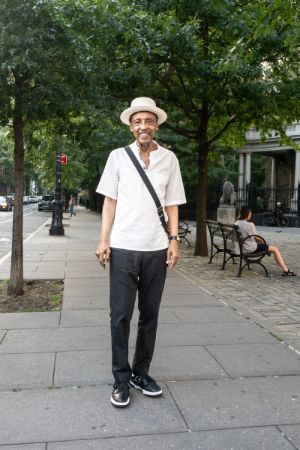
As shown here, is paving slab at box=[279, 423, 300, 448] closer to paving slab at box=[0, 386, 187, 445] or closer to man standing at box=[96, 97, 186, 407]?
paving slab at box=[0, 386, 187, 445]

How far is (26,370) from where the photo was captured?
13.4ft

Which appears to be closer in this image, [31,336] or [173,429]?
[173,429]

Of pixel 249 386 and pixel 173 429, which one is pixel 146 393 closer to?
pixel 173 429

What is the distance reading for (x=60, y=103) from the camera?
21.3 ft

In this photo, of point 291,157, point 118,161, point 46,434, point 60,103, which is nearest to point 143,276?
point 118,161

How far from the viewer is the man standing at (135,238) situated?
11.4ft

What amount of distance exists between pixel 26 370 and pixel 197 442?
171 centimetres

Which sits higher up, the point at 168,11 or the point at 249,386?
the point at 168,11

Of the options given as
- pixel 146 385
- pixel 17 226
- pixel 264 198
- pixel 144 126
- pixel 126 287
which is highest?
pixel 144 126

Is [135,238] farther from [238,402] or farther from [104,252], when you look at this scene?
[238,402]

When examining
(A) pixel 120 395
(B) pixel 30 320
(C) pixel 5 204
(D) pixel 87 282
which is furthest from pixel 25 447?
(C) pixel 5 204

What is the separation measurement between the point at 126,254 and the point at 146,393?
103cm

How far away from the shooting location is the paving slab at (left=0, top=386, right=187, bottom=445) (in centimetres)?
307

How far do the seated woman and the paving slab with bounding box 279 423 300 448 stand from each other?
600 cm
